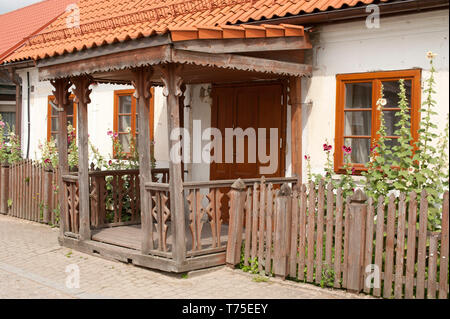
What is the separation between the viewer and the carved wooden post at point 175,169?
6273 mm

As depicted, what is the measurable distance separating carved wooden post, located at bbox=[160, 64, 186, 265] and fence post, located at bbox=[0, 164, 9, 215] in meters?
6.49

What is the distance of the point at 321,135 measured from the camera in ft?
24.5

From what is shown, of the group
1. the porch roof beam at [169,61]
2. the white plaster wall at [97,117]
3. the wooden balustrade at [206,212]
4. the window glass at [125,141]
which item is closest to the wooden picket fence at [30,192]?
the white plaster wall at [97,117]

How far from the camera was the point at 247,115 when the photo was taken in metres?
8.70

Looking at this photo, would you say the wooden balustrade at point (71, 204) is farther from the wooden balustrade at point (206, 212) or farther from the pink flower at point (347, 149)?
the pink flower at point (347, 149)

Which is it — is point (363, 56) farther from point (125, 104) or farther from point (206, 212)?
point (125, 104)

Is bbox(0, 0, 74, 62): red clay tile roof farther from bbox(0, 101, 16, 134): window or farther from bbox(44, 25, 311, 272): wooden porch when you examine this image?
bbox(44, 25, 311, 272): wooden porch

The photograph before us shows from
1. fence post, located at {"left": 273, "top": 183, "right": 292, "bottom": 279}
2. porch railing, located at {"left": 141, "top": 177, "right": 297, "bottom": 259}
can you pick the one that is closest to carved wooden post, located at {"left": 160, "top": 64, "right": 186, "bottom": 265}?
porch railing, located at {"left": 141, "top": 177, "right": 297, "bottom": 259}

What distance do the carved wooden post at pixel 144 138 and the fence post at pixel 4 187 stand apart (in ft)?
19.3

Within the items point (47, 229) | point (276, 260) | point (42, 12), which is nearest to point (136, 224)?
point (47, 229)

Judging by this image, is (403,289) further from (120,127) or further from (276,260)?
(120,127)

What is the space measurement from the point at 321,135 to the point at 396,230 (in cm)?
229

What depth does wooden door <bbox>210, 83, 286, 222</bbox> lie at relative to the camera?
823 centimetres

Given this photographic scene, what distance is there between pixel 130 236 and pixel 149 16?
4.31 m
